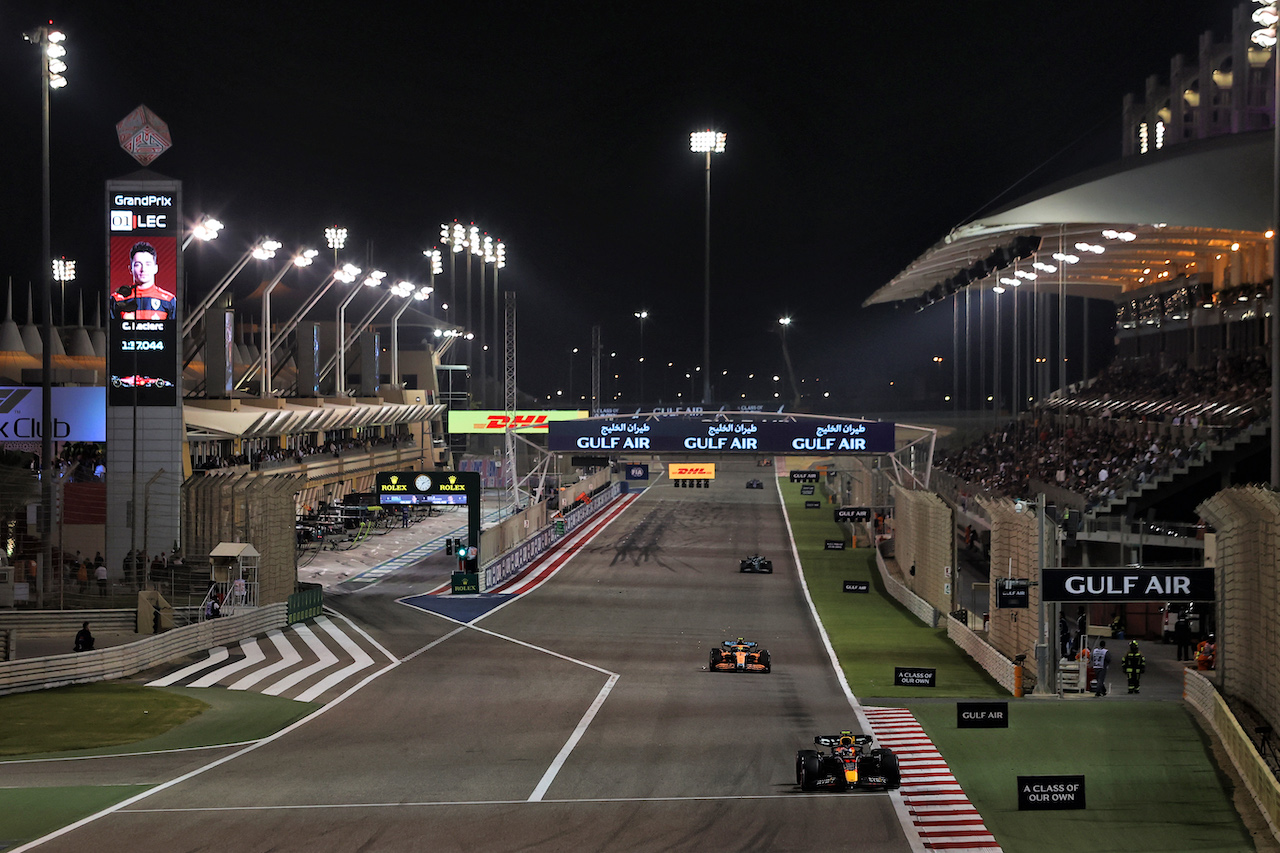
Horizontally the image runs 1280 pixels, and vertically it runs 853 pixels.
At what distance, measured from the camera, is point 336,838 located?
1545cm

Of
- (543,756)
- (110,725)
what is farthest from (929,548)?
(110,725)

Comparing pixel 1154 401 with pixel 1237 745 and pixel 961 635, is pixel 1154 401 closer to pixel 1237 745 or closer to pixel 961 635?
pixel 961 635

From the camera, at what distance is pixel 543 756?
20297mm

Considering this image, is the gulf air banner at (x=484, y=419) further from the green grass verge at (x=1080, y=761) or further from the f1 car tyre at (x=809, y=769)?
the f1 car tyre at (x=809, y=769)

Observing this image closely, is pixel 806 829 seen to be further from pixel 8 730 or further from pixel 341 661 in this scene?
pixel 341 661

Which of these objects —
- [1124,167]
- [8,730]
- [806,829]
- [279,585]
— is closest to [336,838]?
[806,829]

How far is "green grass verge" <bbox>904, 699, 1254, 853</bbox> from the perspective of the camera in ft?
51.2

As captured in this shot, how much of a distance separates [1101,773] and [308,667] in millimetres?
18962

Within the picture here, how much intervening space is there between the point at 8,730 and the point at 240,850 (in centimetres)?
1017

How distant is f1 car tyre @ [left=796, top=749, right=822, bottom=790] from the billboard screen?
30.3 m

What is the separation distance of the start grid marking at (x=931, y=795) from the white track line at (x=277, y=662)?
14.2m

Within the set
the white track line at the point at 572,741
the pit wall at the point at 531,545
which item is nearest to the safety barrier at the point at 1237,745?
the white track line at the point at 572,741

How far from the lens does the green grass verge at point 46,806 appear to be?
1619 cm

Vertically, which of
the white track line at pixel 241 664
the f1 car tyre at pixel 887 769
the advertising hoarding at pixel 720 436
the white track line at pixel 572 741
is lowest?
the white track line at pixel 241 664
